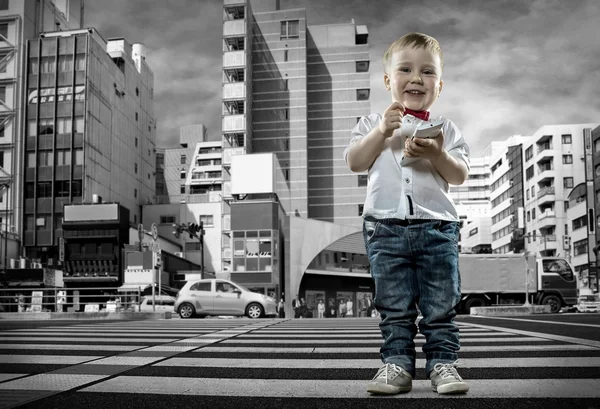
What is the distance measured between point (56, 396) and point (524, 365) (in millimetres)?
2290

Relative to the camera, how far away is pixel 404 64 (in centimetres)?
225

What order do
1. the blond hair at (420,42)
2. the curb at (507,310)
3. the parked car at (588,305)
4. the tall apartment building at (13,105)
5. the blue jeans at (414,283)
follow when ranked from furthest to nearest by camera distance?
the tall apartment building at (13,105) < the parked car at (588,305) < the curb at (507,310) < the blue jeans at (414,283) < the blond hair at (420,42)

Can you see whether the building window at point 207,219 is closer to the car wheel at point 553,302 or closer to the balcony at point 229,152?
the balcony at point 229,152

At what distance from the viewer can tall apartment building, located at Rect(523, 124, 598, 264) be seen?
67000 mm

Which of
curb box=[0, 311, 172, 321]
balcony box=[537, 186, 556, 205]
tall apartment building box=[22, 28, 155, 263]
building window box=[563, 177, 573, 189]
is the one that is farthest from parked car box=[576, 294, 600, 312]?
balcony box=[537, 186, 556, 205]

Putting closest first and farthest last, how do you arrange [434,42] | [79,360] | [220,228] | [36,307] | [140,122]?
[434,42], [79,360], [36,307], [220,228], [140,122]

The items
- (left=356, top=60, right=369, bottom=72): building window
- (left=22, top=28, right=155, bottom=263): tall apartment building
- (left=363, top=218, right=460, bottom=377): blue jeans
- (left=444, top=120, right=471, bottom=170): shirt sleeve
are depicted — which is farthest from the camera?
(left=356, top=60, right=369, bottom=72): building window

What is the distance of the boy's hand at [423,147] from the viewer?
2254 mm

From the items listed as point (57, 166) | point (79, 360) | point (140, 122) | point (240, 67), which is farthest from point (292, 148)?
point (79, 360)

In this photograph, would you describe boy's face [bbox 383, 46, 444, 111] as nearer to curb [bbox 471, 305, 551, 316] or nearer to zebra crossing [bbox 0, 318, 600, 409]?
Result: zebra crossing [bbox 0, 318, 600, 409]

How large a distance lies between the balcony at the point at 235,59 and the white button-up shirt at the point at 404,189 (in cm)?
6609

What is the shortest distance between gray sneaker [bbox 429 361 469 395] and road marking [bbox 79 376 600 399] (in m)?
0.03

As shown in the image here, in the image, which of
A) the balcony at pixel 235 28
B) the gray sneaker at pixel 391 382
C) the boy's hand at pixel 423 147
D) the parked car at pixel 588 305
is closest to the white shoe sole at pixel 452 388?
the gray sneaker at pixel 391 382

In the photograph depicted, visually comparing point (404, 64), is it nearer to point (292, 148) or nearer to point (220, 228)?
point (220, 228)
